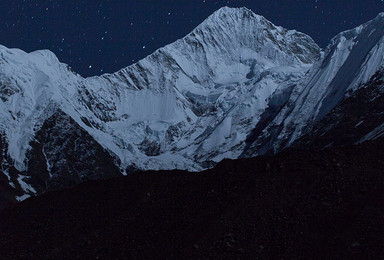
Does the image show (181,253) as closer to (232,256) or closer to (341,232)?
(232,256)

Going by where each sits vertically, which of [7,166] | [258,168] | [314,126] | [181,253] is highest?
[7,166]

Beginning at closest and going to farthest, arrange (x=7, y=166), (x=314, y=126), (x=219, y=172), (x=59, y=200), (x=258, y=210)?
(x=258, y=210) → (x=219, y=172) → (x=59, y=200) → (x=314, y=126) → (x=7, y=166)

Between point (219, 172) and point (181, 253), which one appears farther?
point (219, 172)

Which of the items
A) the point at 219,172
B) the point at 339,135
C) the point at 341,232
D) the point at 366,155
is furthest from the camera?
the point at 339,135

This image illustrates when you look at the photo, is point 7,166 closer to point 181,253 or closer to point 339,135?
point 339,135

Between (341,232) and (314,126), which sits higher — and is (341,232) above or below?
below

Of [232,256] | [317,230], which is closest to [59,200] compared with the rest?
[232,256]

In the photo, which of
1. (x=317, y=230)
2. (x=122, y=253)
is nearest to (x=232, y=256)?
(x=317, y=230)
